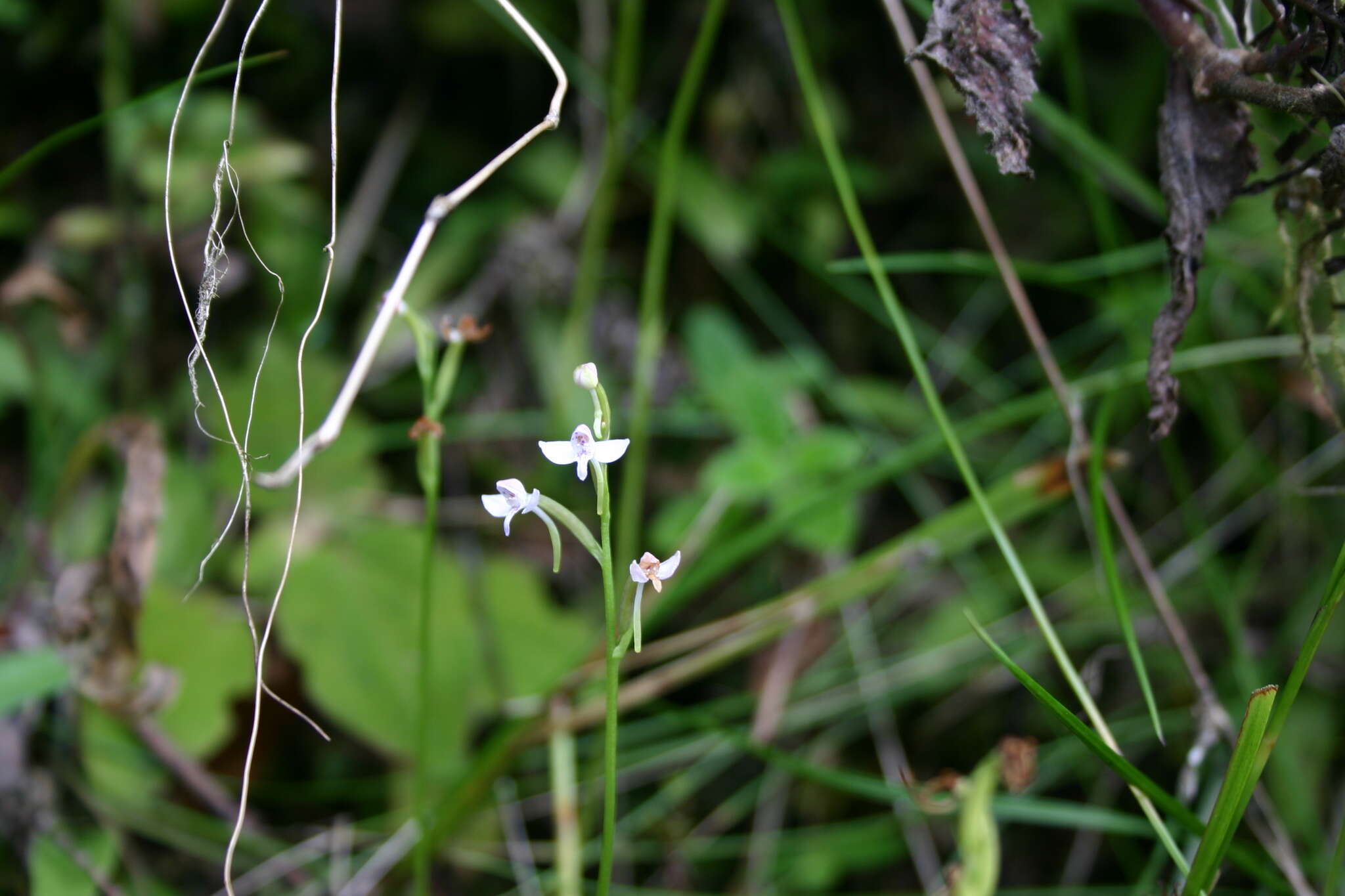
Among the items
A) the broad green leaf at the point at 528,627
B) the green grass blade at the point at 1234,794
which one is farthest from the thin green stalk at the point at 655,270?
the green grass blade at the point at 1234,794

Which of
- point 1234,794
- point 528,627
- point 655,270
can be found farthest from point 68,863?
point 1234,794

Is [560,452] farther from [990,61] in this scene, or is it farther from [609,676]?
[990,61]

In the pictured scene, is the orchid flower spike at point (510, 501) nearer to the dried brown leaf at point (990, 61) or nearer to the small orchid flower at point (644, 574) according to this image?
the small orchid flower at point (644, 574)

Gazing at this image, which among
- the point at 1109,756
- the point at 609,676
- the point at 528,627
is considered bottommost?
the point at 528,627

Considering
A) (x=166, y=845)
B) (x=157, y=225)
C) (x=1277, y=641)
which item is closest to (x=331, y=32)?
(x=157, y=225)

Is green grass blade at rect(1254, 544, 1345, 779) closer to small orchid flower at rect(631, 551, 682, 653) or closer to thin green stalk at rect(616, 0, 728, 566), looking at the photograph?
small orchid flower at rect(631, 551, 682, 653)

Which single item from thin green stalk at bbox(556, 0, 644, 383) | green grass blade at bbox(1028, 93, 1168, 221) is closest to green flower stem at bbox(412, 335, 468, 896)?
thin green stalk at bbox(556, 0, 644, 383)

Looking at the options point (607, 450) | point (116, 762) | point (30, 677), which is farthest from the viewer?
point (116, 762)
